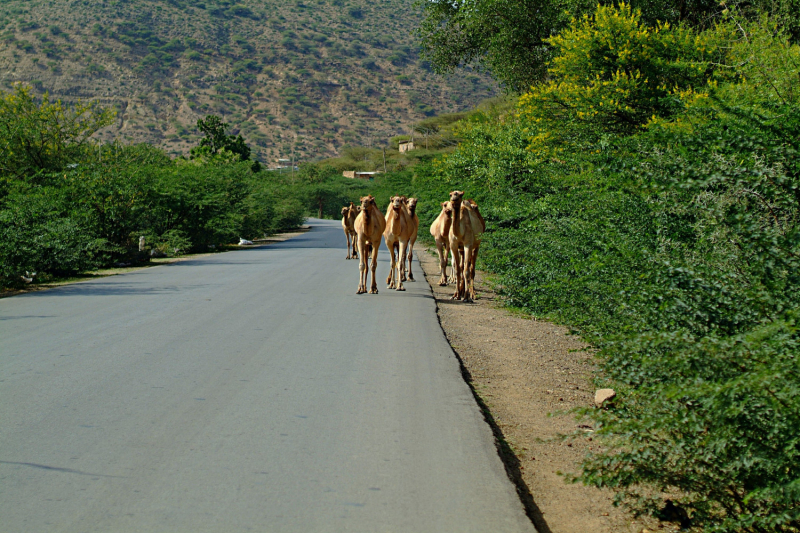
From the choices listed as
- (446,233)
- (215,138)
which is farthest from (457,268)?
(215,138)

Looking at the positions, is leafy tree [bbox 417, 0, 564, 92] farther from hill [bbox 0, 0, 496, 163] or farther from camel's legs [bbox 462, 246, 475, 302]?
hill [bbox 0, 0, 496, 163]

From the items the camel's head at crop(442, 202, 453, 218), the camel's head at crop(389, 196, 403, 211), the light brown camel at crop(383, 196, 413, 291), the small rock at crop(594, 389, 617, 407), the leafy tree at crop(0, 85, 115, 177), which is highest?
the leafy tree at crop(0, 85, 115, 177)

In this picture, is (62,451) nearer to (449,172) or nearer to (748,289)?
(748,289)

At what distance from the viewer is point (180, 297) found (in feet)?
47.3

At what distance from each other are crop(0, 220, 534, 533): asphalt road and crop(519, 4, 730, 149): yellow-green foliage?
8.95 m

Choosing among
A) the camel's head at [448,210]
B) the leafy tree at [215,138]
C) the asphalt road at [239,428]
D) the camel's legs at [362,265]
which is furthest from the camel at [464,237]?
the leafy tree at [215,138]

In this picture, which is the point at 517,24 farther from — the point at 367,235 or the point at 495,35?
the point at 367,235

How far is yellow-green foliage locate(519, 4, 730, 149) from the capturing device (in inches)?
711

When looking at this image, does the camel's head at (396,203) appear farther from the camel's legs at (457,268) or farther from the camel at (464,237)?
the camel's legs at (457,268)

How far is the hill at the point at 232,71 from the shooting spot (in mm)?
109750

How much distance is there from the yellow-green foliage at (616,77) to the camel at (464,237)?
4.08m

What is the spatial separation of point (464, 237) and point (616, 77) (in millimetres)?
6072

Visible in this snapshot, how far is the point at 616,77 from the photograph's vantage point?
18.2 meters

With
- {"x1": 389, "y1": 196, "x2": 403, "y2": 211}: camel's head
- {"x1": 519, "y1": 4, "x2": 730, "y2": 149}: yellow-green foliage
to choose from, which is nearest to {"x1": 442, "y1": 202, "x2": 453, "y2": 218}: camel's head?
{"x1": 389, "y1": 196, "x2": 403, "y2": 211}: camel's head
